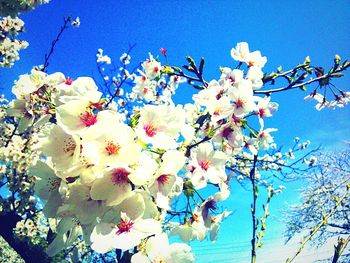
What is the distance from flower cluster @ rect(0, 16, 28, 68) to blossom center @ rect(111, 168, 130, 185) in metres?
7.84

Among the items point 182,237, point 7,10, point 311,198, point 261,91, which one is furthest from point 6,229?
point 311,198

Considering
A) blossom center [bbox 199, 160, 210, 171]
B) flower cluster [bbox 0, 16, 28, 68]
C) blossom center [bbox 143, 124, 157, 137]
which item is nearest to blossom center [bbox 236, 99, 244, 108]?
→ blossom center [bbox 199, 160, 210, 171]

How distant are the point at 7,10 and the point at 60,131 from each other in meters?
5.95

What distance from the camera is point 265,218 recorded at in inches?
51.9

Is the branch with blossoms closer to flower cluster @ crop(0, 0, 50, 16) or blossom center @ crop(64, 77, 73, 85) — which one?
blossom center @ crop(64, 77, 73, 85)

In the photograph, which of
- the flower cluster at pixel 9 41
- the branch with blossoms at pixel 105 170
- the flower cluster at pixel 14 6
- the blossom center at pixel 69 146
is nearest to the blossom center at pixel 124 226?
the branch with blossoms at pixel 105 170

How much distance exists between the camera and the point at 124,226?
103cm

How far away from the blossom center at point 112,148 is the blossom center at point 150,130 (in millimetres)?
177

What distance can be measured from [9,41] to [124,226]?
328 inches

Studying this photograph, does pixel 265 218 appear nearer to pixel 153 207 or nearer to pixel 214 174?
pixel 214 174

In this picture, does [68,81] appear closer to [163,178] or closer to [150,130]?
[150,130]

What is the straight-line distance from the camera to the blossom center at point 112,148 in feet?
3.15

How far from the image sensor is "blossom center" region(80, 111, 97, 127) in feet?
3.36

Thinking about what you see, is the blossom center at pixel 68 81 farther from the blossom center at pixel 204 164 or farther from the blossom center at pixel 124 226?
the blossom center at pixel 204 164
